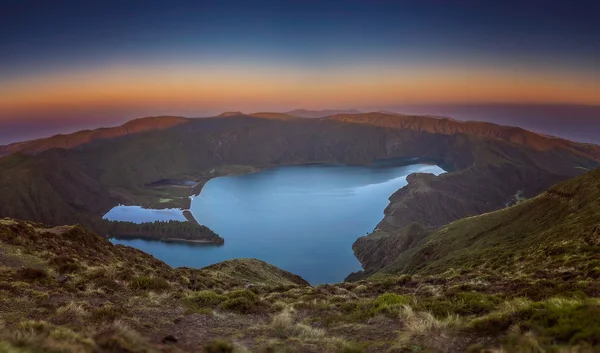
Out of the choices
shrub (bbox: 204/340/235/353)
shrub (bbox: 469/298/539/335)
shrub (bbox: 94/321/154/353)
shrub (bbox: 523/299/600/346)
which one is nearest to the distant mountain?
shrub (bbox: 469/298/539/335)

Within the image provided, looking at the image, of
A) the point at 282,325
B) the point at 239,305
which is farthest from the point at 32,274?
the point at 282,325

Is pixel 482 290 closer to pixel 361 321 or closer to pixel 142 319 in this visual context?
pixel 361 321

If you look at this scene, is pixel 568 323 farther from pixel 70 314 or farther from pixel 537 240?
pixel 537 240

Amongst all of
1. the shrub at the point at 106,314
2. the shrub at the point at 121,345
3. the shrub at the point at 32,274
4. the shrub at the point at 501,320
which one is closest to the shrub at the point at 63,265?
the shrub at the point at 32,274

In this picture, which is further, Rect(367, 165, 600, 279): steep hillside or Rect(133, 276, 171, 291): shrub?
Rect(367, 165, 600, 279): steep hillside

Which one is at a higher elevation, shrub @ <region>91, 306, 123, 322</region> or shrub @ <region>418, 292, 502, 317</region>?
shrub @ <region>91, 306, 123, 322</region>

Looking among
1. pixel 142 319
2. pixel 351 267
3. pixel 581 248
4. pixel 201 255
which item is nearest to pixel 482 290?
pixel 581 248

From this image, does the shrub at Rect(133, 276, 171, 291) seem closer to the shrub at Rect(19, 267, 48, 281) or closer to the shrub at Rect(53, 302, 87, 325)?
the shrub at Rect(19, 267, 48, 281)

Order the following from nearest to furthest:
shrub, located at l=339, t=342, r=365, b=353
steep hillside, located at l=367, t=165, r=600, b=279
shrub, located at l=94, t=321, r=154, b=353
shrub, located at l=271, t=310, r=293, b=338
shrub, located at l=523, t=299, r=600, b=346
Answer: shrub, located at l=94, t=321, r=154, b=353
shrub, located at l=523, t=299, r=600, b=346
shrub, located at l=339, t=342, r=365, b=353
shrub, located at l=271, t=310, r=293, b=338
steep hillside, located at l=367, t=165, r=600, b=279

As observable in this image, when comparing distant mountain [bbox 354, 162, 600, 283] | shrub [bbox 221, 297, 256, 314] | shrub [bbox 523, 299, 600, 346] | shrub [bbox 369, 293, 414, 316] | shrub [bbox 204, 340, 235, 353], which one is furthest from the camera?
distant mountain [bbox 354, 162, 600, 283]

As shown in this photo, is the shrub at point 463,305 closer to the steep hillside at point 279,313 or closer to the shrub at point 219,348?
the steep hillside at point 279,313
